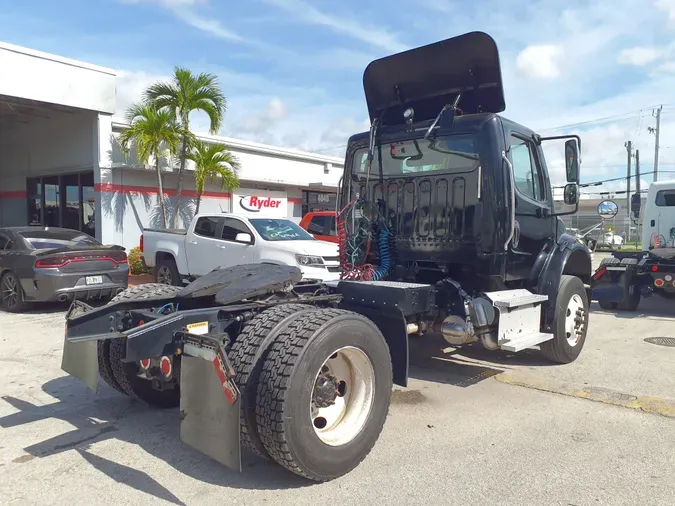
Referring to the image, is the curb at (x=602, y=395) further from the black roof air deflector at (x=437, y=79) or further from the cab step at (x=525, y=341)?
the black roof air deflector at (x=437, y=79)

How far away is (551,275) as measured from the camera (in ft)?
19.4

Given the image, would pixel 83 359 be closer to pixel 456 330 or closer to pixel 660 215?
pixel 456 330

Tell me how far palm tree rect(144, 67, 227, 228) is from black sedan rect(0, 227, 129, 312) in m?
6.60

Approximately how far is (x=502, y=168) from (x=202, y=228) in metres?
7.97

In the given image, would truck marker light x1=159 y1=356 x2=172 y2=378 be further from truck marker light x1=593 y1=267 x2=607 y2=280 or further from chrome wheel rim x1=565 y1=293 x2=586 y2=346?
truck marker light x1=593 y1=267 x2=607 y2=280

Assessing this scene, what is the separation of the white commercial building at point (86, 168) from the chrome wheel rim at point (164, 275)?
4651mm

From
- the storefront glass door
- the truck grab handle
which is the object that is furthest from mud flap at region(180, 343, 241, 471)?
the storefront glass door

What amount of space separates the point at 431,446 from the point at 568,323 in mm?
2956

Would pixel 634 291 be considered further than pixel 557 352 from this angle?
Yes

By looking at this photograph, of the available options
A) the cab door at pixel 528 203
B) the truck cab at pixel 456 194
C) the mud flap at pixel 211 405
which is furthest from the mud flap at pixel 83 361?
the cab door at pixel 528 203

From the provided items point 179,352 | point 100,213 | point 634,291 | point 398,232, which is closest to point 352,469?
point 179,352

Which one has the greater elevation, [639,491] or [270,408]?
[270,408]

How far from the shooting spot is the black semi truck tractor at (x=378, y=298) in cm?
328

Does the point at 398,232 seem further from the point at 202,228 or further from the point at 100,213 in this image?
the point at 100,213
